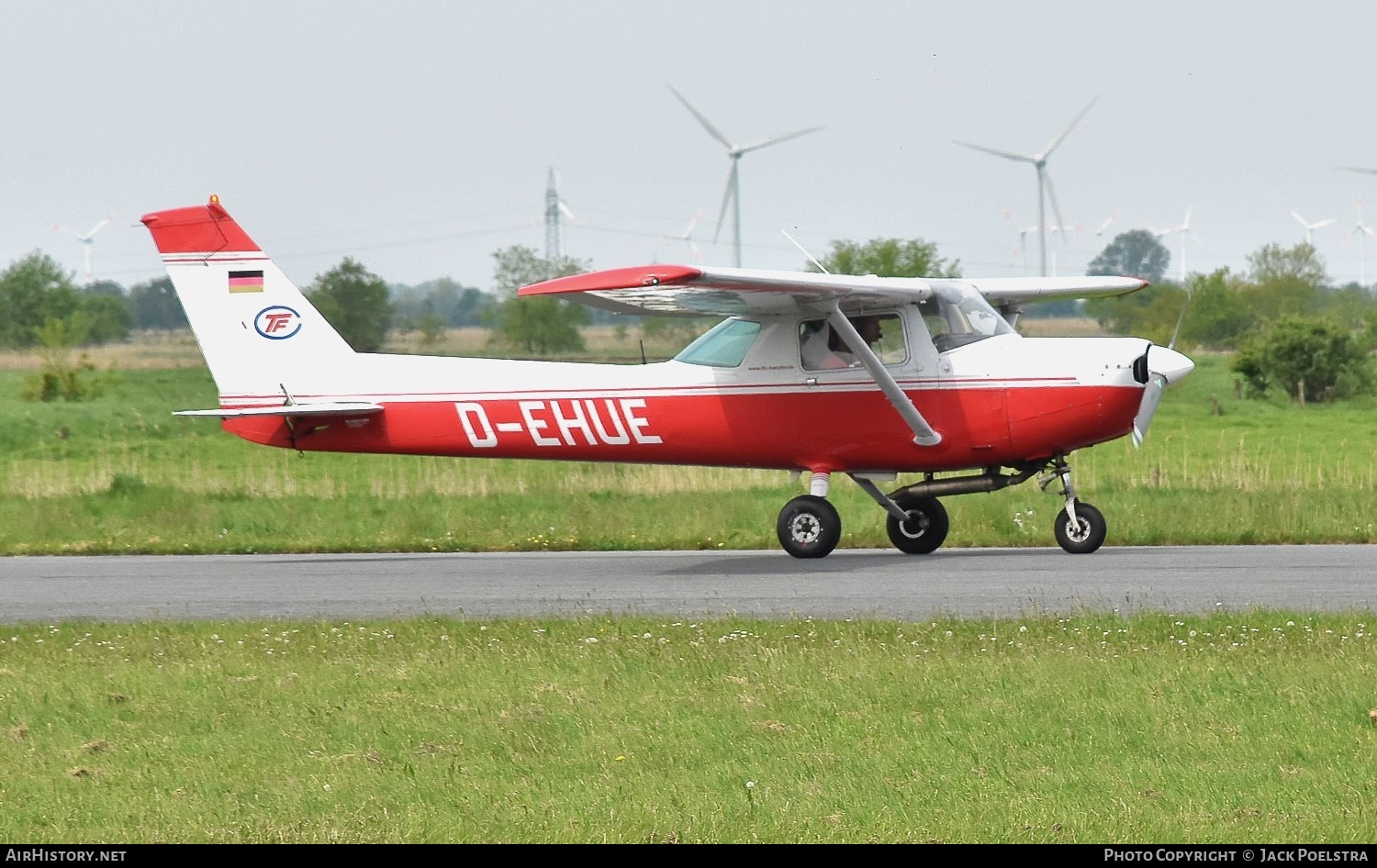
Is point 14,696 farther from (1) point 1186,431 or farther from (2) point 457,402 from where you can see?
(1) point 1186,431

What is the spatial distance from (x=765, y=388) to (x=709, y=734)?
819cm

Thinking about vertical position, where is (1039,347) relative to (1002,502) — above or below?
above

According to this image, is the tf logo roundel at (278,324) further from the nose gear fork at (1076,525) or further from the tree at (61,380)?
the tree at (61,380)

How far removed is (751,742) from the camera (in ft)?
22.8

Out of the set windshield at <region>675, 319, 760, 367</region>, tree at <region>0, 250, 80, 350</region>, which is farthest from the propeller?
tree at <region>0, 250, 80, 350</region>

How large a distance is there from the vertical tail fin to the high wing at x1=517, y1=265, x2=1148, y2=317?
10.4 ft

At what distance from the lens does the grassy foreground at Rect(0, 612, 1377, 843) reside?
5.74 m

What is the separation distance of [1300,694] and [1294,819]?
81.7 inches

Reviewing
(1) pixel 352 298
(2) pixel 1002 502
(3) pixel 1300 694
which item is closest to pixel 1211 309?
(1) pixel 352 298

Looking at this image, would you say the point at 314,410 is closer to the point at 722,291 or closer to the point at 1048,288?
the point at 722,291

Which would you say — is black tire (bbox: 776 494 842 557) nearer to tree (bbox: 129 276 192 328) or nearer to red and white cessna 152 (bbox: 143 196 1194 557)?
red and white cessna 152 (bbox: 143 196 1194 557)

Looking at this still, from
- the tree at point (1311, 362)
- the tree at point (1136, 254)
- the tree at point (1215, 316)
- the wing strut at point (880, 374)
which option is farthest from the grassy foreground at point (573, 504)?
the tree at point (1136, 254)

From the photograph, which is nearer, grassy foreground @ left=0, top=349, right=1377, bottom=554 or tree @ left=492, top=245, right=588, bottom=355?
grassy foreground @ left=0, top=349, right=1377, bottom=554

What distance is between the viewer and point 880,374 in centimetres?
1434
